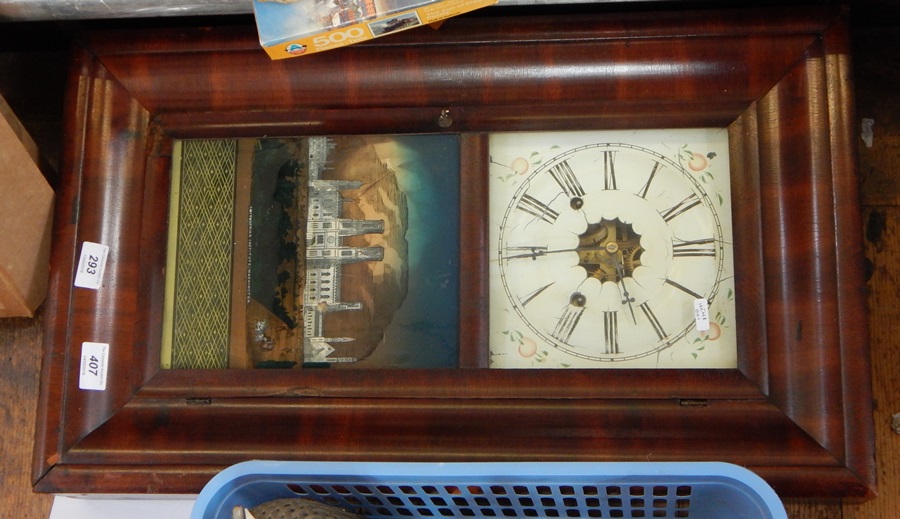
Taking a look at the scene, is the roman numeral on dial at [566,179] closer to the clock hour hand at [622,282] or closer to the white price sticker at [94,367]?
the clock hour hand at [622,282]

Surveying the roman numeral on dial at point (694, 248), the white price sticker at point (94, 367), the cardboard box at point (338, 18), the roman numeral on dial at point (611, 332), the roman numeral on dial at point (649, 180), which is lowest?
the white price sticker at point (94, 367)

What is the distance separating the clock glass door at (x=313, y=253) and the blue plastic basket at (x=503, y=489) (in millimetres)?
204

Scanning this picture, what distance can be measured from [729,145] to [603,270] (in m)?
0.25

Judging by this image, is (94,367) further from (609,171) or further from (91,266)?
(609,171)

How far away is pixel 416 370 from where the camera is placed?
1.20 m

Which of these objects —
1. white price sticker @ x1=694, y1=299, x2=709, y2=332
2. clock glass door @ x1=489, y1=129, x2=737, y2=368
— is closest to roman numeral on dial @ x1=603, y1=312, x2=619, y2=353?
clock glass door @ x1=489, y1=129, x2=737, y2=368

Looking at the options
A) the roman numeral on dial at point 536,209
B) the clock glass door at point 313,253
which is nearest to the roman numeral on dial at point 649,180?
the roman numeral on dial at point 536,209

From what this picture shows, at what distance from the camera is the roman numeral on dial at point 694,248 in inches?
48.1

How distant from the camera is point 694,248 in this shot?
1227 mm

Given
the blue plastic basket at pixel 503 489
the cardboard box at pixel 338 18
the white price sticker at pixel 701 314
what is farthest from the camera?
the white price sticker at pixel 701 314

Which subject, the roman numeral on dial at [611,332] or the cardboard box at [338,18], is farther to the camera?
the roman numeral on dial at [611,332]

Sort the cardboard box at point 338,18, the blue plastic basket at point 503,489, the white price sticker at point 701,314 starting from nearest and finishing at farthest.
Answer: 1. the blue plastic basket at point 503,489
2. the cardboard box at point 338,18
3. the white price sticker at point 701,314

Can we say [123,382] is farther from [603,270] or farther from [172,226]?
[603,270]

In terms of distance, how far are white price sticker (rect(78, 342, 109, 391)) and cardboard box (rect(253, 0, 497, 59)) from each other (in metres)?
0.49
